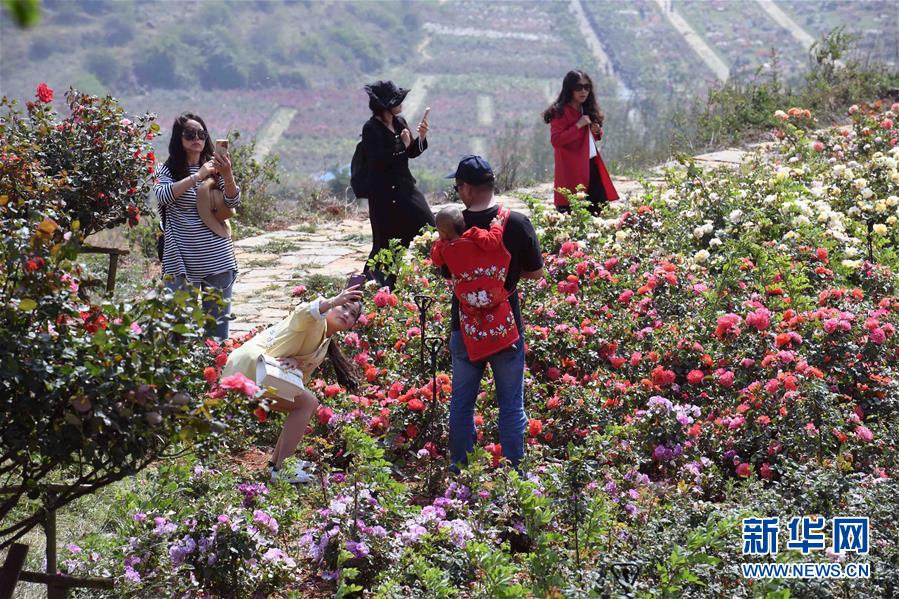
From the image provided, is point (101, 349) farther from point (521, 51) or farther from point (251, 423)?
point (521, 51)

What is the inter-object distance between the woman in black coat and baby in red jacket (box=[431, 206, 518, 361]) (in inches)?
91.3

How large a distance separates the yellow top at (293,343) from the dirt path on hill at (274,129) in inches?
1429

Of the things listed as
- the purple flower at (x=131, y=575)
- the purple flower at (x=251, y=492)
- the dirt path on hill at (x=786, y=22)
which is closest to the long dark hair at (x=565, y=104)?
the purple flower at (x=251, y=492)

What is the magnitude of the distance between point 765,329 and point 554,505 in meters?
1.83

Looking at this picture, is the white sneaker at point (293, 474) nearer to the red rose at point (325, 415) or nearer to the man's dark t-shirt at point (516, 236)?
the red rose at point (325, 415)

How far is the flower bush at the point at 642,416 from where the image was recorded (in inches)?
133

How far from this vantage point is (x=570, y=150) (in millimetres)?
7648

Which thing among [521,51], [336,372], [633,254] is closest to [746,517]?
[336,372]

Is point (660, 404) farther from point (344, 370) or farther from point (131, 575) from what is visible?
point (131, 575)

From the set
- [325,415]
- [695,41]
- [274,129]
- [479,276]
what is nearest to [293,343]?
[325,415]

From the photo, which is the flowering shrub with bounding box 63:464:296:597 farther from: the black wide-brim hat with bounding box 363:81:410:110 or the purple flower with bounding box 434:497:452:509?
the black wide-brim hat with bounding box 363:81:410:110

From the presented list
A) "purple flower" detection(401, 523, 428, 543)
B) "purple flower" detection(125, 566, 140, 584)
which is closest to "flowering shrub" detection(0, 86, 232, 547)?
"purple flower" detection(125, 566, 140, 584)

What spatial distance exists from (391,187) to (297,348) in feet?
8.04

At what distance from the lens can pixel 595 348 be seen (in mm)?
5297
